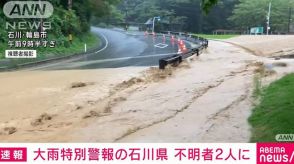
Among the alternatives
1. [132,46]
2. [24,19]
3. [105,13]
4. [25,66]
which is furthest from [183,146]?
[105,13]

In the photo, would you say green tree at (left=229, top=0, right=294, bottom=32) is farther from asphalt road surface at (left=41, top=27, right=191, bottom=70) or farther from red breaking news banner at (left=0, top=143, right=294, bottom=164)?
red breaking news banner at (left=0, top=143, right=294, bottom=164)

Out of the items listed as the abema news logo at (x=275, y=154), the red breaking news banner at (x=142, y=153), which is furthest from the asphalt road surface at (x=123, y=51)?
the abema news logo at (x=275, y=154)

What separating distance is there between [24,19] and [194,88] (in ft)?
28.5

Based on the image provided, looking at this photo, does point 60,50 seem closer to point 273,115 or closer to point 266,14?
point 273,115

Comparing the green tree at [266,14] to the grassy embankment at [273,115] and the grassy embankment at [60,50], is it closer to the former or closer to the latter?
the grassy embankment at [60,50]

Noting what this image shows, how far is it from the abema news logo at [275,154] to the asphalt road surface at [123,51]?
55.8 feet

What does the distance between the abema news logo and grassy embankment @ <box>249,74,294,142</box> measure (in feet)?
3.42

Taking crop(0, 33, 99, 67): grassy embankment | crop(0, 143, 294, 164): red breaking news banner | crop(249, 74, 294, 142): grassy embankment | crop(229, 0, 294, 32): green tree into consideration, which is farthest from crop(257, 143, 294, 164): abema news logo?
crop(229, 0, 294, 32): green tree

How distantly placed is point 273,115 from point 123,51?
910 inches

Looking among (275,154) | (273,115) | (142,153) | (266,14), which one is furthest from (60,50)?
(266,14)

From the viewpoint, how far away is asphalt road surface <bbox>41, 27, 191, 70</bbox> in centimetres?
2336

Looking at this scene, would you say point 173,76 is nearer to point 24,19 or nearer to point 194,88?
point 194,88


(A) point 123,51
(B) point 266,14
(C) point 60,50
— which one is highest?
(B) point 266,14

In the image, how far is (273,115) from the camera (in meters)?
8.35
